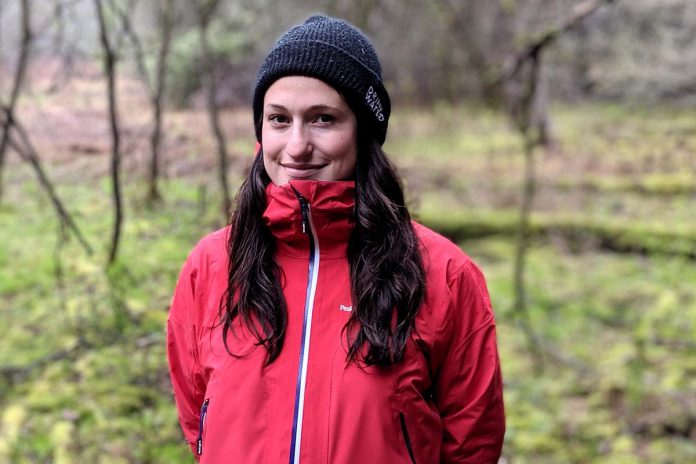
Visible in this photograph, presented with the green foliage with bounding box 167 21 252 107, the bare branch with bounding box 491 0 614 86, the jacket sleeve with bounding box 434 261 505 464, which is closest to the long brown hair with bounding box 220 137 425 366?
the jacket sleeve with bounding box 434 261 505 464

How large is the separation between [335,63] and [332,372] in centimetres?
83

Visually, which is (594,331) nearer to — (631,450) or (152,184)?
Answer: (631,450)

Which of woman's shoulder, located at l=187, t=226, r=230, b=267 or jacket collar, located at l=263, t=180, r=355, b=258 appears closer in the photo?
jacket collar, located at l=263, t=180, r=355, b=258

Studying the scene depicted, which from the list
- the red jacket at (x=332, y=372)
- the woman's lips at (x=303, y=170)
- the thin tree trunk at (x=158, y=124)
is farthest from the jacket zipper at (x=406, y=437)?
the thin tree trunk at (x=158, y=124)

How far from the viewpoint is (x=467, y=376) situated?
180cm

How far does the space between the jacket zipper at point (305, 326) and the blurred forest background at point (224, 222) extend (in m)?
0.74

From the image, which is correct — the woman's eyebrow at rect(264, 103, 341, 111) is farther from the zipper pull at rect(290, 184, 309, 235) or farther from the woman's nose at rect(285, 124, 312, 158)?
the zipper pull at rect(290, 184, 309, 235)

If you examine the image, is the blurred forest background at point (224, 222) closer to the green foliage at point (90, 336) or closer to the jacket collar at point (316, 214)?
the green foliage at point (90, 336)

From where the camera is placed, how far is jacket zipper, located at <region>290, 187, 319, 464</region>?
5.24 ft

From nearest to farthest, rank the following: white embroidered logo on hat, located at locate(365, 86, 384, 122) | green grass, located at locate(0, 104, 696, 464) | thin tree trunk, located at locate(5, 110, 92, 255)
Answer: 1. white embroidered logo on hat, located at locate(365, 86, 384, 122)
2. green grass, located at locate(0, 104, 696, 464)
3. thin tree trunk, located at locate(5, 110, 92, 255)

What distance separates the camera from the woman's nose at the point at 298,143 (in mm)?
1729

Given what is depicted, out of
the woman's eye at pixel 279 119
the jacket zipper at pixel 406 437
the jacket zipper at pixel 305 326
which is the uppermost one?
the woman's eye at pixel 279 119

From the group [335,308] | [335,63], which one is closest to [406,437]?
[335,308]

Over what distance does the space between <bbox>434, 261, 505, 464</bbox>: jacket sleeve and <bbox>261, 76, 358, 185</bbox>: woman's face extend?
48cm
